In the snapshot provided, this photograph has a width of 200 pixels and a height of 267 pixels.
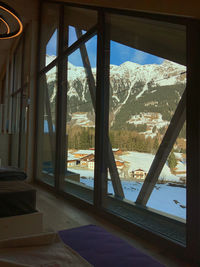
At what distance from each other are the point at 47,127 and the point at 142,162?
9.45ft

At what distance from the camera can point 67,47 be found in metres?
4.26

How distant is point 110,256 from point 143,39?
2096 millimetres

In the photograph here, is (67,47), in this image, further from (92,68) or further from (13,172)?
(13,172)

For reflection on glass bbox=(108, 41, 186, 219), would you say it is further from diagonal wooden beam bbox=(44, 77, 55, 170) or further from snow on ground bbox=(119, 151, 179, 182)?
diagonal wooden beam bbox=(44, 77, 55, 170)

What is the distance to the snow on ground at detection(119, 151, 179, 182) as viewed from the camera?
226 centimetres

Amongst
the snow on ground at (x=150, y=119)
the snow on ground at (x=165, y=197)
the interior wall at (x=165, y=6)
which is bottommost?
the snow on ground at (x=165, y=197)

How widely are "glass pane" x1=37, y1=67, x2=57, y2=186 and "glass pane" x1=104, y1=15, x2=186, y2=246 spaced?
6.36 ft

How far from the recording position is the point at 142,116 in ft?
8.43

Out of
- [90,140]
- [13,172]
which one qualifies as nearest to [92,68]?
[90,140]

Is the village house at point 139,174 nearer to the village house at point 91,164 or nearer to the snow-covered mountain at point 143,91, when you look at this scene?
the snow-covered mountain at point 143,91

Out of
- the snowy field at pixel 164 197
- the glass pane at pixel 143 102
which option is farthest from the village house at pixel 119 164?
the snowy field at pixel 164 197

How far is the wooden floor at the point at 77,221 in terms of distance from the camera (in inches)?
77.9

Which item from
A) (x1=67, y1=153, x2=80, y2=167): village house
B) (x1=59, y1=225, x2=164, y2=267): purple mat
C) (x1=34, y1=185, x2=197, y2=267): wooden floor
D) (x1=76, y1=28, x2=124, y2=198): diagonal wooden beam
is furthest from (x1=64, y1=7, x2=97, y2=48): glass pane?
(x1=59, y1=225, x2=164, y2=267): purple mat

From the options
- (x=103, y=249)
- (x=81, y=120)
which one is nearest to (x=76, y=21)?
(x=81, y=120)
